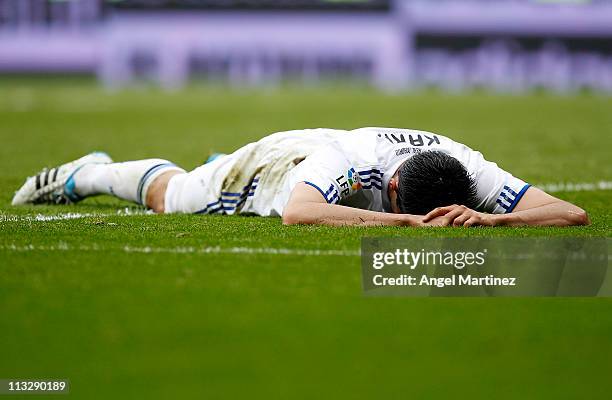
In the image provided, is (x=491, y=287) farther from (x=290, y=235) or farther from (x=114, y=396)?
(x=114, y=396)

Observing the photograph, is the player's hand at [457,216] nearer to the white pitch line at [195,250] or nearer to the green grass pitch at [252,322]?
the green grass pitch at [252,322]

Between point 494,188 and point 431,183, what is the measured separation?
484mm

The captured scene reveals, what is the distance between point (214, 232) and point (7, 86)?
2827cm

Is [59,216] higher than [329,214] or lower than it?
lower

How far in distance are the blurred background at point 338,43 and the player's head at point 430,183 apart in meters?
30.0

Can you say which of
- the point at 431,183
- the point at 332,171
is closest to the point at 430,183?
the point at 431,183

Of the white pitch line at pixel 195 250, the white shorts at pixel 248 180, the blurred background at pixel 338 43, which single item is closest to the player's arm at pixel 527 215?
the white pitch line at pixel 195 250

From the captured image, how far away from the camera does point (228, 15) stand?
35906 millimetres

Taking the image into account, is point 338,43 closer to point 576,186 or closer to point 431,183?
point 576,186

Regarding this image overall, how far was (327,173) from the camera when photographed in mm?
5238

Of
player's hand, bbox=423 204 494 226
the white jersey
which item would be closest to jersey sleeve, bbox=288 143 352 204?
the white jersey

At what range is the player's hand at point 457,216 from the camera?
16.9ft

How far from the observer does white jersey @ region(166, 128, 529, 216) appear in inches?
210

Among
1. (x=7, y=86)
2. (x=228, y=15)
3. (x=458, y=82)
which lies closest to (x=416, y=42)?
(x=458, y=82)
